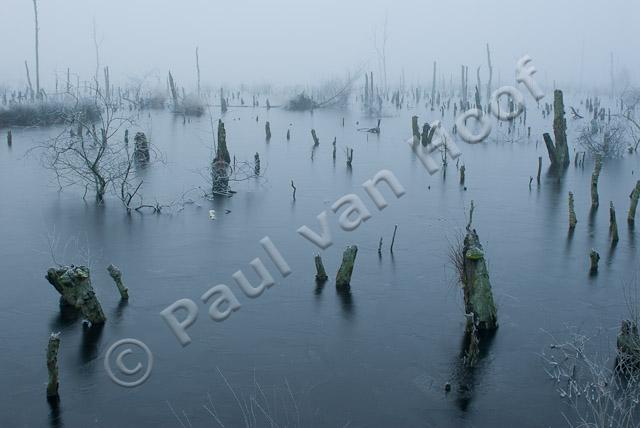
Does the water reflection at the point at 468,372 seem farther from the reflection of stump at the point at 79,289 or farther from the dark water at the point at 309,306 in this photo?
the reflection of stump at the point at 79,289

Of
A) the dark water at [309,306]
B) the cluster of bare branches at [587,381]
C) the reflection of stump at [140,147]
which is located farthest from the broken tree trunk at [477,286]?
the reflection of stump at [140,147]

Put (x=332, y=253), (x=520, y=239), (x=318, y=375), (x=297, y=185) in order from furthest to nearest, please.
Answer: (x=297, y=185) < (x=520, y=239) < (x=332, y=253) < (x=318, y=375)

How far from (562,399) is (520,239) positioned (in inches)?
324

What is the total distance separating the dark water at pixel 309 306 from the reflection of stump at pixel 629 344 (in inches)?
43.1

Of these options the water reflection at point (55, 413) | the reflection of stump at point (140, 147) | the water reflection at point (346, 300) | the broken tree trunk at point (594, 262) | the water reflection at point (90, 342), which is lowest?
the water reflection at point (55, 413)

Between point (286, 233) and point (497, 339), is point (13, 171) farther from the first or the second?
point (497, 339)

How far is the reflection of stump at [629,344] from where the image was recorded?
365 inches

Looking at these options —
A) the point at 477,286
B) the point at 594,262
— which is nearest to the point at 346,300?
the point at 477,286

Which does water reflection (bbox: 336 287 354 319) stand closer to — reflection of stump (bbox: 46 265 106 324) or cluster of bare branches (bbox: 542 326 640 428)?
cluster of bare branches (bbox: 542 326 640 428)

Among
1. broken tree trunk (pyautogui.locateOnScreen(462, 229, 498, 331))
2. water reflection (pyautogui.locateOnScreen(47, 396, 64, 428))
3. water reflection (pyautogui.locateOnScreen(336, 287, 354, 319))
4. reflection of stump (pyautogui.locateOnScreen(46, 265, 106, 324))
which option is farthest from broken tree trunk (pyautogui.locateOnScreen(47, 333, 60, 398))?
broken tree trunk (pyautogui.locateOnScreen(462, 229, 498, 331))

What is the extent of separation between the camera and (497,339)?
10.8 metres

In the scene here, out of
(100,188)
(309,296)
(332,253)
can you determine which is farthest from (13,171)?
(309,296)

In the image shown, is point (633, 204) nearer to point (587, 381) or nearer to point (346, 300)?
point (346, 300)

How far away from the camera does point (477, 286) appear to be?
10602 millimetres
